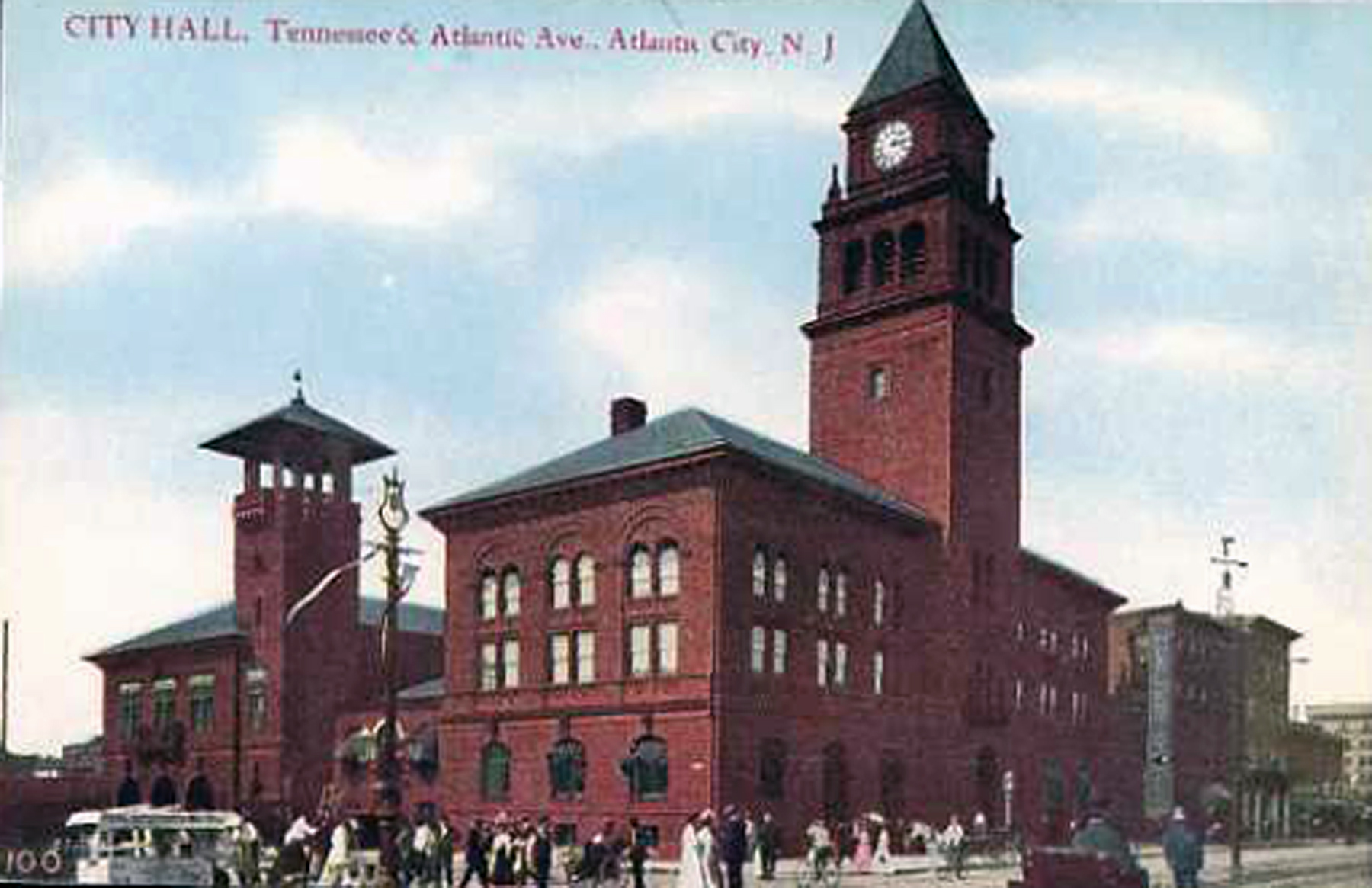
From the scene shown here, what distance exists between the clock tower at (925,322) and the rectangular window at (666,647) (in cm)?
219

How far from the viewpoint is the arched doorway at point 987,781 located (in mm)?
18266

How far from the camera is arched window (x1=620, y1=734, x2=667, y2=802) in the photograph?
18109 mm

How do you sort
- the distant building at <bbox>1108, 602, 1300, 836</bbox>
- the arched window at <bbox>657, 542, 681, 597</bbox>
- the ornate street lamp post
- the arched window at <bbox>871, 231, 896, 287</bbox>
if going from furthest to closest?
the arched window at <bbox>871, 231, 896, 287</bbox>
the arched window at <bbox>657, 542, 681, 597</bbox>
the distant building at <bbox>1108, 602, 1300, 836</bbox>
the ornate street lamp post

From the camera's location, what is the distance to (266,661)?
726 inches

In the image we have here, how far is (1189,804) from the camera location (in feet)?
58.1

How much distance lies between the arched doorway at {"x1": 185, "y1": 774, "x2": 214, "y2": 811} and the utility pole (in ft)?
30.8

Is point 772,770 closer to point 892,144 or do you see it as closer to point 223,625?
point 223,625

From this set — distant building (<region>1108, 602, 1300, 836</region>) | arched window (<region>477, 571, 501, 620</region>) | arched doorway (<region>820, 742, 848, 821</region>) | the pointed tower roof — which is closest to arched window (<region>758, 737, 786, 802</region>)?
arched doorway (<region>820, 742, 848, 821</region>)

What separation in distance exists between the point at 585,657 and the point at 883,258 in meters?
4.73

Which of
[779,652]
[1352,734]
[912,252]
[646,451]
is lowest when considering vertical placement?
[1352,734]

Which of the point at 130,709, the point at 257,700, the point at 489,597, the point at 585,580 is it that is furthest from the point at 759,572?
the point at 130,709

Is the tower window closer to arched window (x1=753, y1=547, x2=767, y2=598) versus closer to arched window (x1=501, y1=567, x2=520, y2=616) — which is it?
arched window (x1=753, y1=547, x2=767, y2=598)

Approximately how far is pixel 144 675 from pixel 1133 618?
919cm

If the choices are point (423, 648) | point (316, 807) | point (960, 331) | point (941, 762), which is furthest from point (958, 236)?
point (316, 807)
